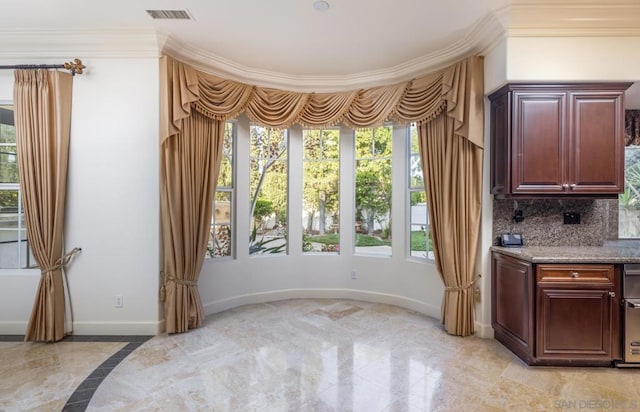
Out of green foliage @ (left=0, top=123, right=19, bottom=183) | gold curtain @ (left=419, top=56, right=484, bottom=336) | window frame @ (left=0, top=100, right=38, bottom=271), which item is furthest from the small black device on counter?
green foliage @ (left=0, top=123, right=19, bottom=183)

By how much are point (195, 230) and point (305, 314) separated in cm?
156

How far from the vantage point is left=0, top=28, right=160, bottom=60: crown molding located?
2967 millimetres

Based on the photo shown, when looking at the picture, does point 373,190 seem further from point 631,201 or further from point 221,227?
point 631,201

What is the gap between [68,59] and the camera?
3.07 metres

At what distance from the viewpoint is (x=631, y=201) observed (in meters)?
3.39

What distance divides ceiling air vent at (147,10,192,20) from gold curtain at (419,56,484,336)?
8.22 ft

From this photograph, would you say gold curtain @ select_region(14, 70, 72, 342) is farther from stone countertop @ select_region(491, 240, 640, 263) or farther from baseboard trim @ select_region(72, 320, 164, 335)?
stone countertop @ select_region(491, 240, 640, 263)

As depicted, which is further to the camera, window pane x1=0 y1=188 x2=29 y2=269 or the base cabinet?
window pane x1=0 y1=188 x2=29 y2=269

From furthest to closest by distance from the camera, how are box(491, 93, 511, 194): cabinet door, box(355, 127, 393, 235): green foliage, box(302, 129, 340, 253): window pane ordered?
box(302, 129, 340, 253): window pane, box(355, 127, 393, 235): green foliage, box(491, 93, 511, 194): cabinet door

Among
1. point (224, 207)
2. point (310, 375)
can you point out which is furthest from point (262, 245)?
point (310, 375)

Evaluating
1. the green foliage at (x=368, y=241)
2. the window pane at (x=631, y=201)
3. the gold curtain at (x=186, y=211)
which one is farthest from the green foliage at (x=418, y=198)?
the gold curtain at (x=186, y=211)

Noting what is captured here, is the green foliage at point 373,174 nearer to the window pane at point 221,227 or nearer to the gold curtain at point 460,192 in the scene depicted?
the gold curtain at point 460,192

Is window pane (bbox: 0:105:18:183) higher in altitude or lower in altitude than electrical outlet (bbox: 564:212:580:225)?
higher

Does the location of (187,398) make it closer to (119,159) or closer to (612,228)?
(119,159)
